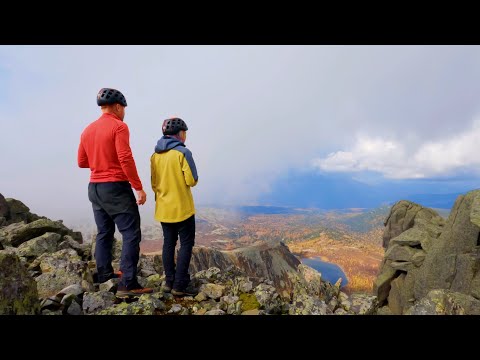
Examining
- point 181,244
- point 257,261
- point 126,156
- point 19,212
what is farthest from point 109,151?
point 257,261

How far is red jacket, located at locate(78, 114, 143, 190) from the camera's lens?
661 centimetres

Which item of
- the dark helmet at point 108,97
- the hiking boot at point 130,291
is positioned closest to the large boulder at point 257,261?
the hiking boot at point 130,291

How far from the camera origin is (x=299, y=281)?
31.5ft

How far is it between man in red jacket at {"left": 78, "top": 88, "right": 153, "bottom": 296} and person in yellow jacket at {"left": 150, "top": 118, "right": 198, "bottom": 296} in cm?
55

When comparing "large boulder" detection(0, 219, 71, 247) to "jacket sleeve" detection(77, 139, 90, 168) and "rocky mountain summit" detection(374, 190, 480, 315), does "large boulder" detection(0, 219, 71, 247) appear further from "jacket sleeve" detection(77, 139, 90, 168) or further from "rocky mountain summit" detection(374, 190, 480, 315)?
"rocky mountain summit" detection(374, 190, 480, 315)

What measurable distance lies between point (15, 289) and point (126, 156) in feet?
10.5

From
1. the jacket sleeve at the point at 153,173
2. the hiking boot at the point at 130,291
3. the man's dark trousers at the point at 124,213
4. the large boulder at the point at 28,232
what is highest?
the jacket sleeve at the point at 153,173

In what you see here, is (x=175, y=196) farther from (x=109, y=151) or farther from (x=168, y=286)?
(x=168, y=286)

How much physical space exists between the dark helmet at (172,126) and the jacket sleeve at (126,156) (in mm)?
916

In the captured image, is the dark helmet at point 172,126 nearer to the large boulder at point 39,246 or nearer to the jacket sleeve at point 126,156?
the jacket sleeve at point 126,156

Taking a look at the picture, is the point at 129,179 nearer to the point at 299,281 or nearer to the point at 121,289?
the point at 121,289

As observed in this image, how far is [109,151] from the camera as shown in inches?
267

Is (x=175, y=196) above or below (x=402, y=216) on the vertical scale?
above

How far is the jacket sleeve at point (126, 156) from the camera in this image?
259 inches
